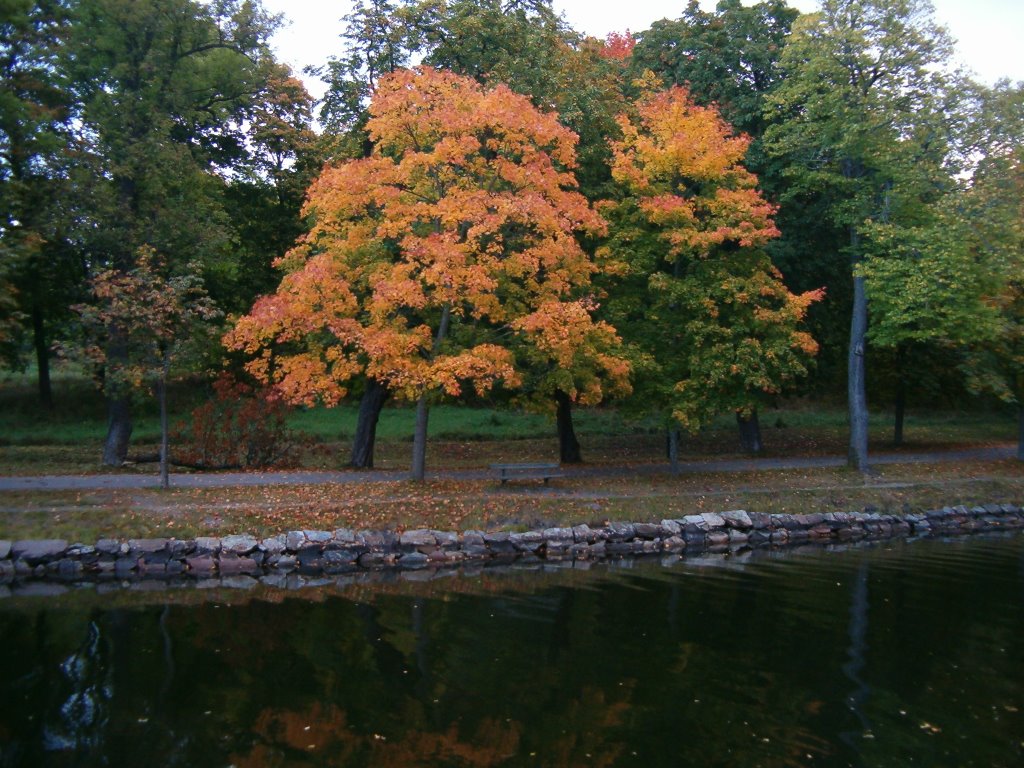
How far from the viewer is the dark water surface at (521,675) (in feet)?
26.8

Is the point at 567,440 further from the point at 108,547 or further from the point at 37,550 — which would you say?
the point at 37,550

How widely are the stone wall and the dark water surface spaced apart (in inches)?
59.3

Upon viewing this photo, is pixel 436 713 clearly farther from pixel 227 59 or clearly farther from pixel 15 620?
pixel 227 59

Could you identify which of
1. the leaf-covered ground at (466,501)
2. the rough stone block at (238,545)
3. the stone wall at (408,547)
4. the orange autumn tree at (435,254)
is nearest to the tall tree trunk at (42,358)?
the leaf-covered ground at (466,501)

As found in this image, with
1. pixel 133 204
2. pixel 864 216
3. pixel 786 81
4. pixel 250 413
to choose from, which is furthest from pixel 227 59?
pixel 864 216

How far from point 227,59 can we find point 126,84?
→ 2704 mm

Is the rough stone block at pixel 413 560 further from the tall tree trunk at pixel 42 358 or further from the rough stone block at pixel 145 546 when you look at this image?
the tall tree trunk at pixel 42 358

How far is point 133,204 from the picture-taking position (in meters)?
21.8

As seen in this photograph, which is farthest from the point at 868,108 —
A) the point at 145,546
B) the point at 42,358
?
the point at 42,358

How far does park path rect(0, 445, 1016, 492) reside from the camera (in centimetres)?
1822

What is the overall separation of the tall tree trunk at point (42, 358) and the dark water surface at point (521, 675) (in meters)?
20.7

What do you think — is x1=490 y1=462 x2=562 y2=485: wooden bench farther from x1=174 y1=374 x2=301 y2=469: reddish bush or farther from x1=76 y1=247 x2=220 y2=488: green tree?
x1=76 y1=247 x2=220 y2=488: green tree

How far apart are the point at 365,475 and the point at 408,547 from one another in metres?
4.42

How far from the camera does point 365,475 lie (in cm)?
2048
